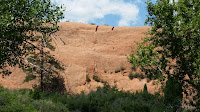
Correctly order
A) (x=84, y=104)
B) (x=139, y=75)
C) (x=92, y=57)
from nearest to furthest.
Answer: (x=84, y=104), (x=139, y=75), (x=92, y=57)

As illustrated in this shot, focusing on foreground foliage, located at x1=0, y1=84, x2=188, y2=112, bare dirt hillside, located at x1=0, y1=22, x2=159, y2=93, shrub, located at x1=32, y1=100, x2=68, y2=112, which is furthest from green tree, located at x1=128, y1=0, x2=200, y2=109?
bare dirt hillside, located at x1=0, y1=22, x2=159, y2=93

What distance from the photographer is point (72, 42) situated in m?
35.6

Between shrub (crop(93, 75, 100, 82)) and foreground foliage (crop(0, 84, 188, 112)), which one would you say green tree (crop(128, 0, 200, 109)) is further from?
shrub (crop(93, 75, 100, 82))

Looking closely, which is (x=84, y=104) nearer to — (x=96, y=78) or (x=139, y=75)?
(x=96, y=78)

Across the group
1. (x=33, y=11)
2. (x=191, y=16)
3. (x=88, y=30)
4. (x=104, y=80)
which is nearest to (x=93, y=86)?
(x=104, y=80)

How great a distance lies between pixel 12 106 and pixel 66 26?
2550 centimetres

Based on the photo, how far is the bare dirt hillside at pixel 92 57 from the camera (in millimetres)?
27453

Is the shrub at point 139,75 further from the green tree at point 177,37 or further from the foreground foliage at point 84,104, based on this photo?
the green tree at point 177,37

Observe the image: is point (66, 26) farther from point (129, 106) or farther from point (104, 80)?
point (129, 106)

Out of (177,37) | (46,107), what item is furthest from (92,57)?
(177,37)

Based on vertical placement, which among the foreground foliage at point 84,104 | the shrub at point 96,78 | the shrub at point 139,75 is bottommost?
A: the foreground foliage at point 84,104

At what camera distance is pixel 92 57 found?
3147 centimetres

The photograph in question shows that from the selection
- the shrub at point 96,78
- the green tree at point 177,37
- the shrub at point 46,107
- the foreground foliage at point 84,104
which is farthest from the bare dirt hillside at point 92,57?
the green tree at point 177,37

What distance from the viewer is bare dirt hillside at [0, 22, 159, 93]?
90.1 feet
